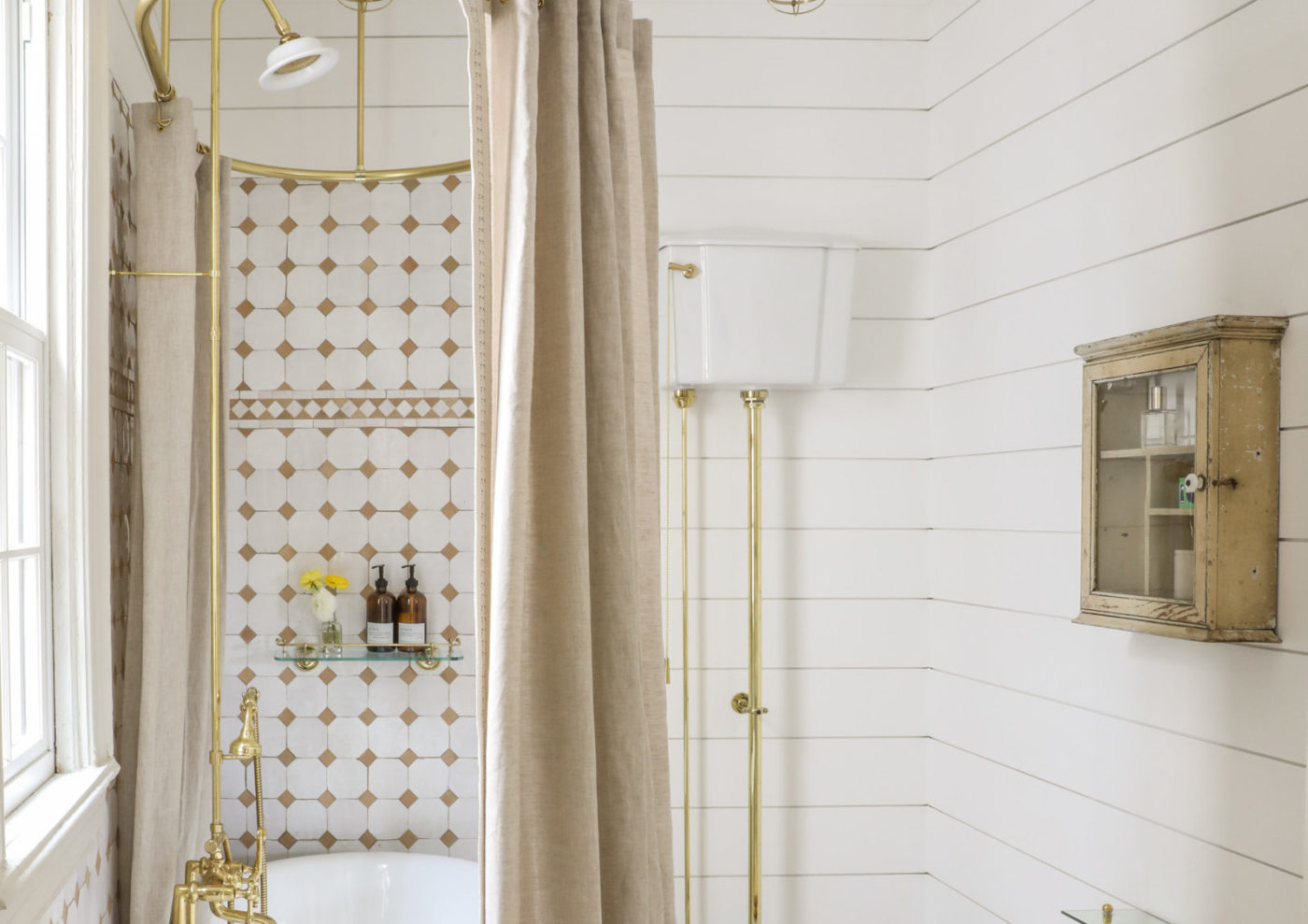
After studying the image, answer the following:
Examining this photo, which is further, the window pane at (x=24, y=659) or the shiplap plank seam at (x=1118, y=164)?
the shiplap plank seam at (x=1118, y=164)

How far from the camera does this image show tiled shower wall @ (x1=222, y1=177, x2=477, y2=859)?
8.18 feet

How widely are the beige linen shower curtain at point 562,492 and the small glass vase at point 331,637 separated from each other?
1206mm

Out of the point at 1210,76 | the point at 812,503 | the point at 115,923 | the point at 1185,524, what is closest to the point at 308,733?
the point at 115,923

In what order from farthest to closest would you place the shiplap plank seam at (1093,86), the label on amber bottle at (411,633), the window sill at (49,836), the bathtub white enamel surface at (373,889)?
the label on amber bottle at (411,633) → the bathtub white enamel surface at (373,889) → the shiplap plank seam at (1093,86) → the window sill at (49,836)

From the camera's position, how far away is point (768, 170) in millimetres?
2605

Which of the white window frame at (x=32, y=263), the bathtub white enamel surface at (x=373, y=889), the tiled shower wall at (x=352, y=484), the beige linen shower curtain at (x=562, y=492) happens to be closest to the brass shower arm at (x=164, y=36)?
the white window frame at (x=32, y=263)

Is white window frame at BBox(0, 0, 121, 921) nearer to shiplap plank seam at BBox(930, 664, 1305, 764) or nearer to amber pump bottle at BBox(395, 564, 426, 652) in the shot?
amber pump bottle at BBox(395, 564, 426, 652)

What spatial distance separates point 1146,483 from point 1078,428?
41 cm

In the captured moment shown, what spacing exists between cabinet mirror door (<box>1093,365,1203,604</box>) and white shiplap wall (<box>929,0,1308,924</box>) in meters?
0.12

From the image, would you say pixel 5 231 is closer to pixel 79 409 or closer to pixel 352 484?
pixel 79 409

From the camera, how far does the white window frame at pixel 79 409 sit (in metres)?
1.53

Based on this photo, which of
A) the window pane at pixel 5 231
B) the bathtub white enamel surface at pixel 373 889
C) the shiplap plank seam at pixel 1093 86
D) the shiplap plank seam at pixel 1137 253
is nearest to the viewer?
the window pane at pixel 5 231

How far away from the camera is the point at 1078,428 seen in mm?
1999

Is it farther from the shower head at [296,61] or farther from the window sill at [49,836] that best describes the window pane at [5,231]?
the window sill at [49,836]
